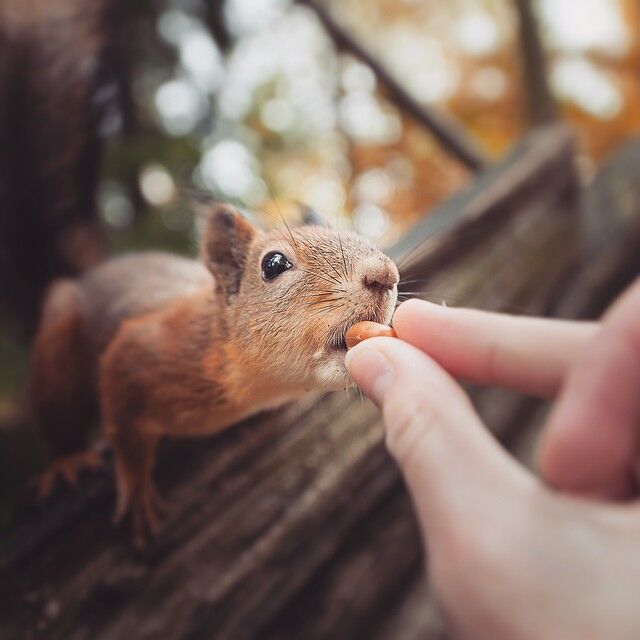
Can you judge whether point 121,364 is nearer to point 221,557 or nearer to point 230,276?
point 230,276

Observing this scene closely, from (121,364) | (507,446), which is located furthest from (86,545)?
(507,446)

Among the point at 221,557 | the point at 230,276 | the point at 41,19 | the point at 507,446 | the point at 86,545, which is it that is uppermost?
the point at 41,19

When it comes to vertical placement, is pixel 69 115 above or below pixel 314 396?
above

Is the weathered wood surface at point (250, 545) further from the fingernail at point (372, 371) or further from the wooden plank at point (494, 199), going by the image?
the fingernail at point (372, 371)

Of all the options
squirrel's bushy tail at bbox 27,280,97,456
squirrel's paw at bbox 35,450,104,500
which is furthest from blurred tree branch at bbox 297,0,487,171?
squirrel's paw at bbox 35,450,104,500

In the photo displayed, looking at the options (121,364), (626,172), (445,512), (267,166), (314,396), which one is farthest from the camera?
(267,166)

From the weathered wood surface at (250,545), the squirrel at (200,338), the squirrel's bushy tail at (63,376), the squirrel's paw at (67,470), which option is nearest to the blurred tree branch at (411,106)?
the weathered wood surface at (250,545)

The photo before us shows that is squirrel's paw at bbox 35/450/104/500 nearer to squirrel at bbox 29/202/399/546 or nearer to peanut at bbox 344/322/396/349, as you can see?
squirrel at bbox 29/202/399/546
